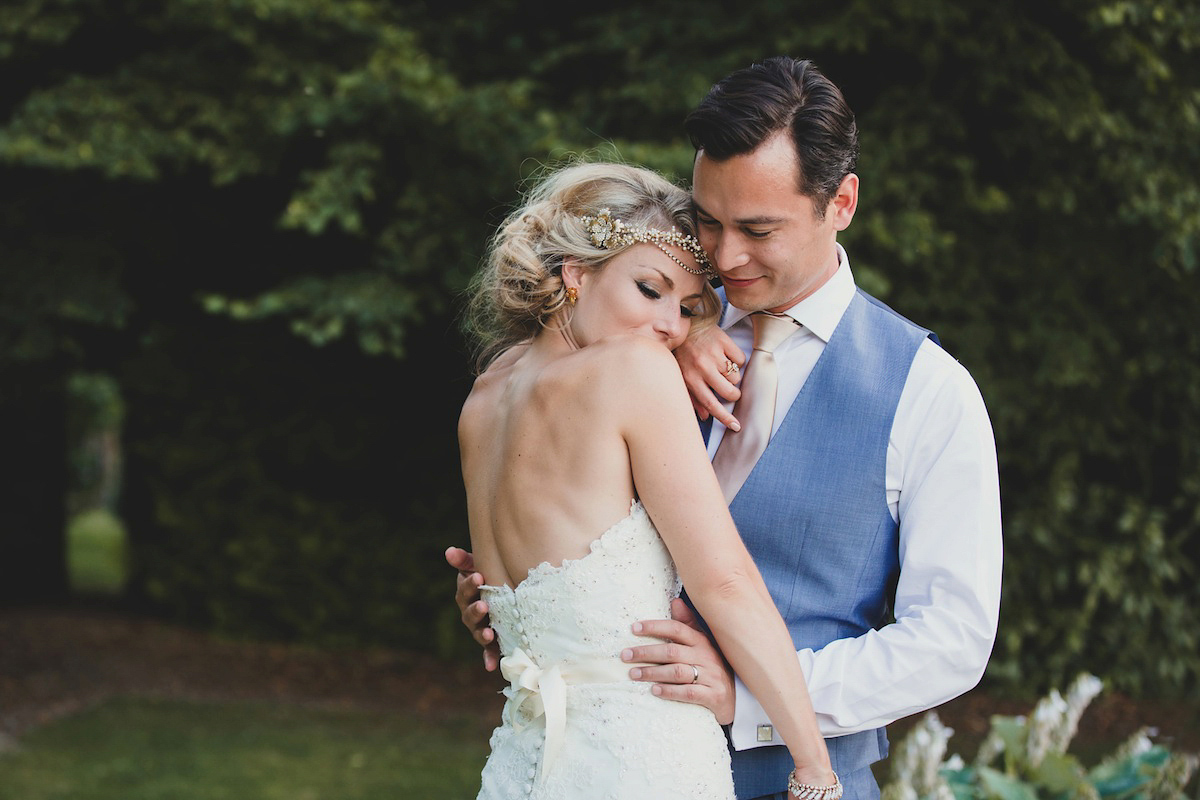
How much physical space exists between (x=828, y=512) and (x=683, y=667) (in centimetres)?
38

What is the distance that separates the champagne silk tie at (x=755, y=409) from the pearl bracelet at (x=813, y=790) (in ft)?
1.70

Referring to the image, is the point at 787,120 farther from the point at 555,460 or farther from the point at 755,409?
the point at 555,460

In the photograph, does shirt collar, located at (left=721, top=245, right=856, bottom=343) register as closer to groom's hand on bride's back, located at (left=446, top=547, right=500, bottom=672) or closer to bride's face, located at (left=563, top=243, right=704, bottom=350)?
bride's face, located at (left=563, top=243, right=704, bottom=350)

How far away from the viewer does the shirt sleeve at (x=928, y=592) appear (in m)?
2.19

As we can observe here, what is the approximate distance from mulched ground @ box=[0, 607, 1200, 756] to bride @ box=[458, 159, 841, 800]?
5159 mm

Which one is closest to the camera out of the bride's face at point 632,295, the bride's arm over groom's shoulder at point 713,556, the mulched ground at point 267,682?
the bride's arm over groom's shoulder at point 713,556

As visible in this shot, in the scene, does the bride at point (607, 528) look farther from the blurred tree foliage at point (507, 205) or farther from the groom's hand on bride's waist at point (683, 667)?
the blurred tree foliage at point (507, 205)

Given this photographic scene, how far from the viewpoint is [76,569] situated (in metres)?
16.5

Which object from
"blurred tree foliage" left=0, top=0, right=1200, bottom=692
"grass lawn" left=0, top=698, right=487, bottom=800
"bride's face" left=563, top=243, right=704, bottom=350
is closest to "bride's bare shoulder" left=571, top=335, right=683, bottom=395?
"bride's face" left=563, top=243, right=704, bottom=350

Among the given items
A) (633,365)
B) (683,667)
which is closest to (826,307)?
(633,365)

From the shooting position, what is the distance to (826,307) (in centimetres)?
246

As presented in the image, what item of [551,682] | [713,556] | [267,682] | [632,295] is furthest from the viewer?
[267,682]

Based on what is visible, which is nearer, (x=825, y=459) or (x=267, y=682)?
(x=825, y=459)

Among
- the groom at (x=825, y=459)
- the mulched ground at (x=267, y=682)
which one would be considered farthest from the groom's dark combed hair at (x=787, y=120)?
the mulched ground at (x=267, y=682)
